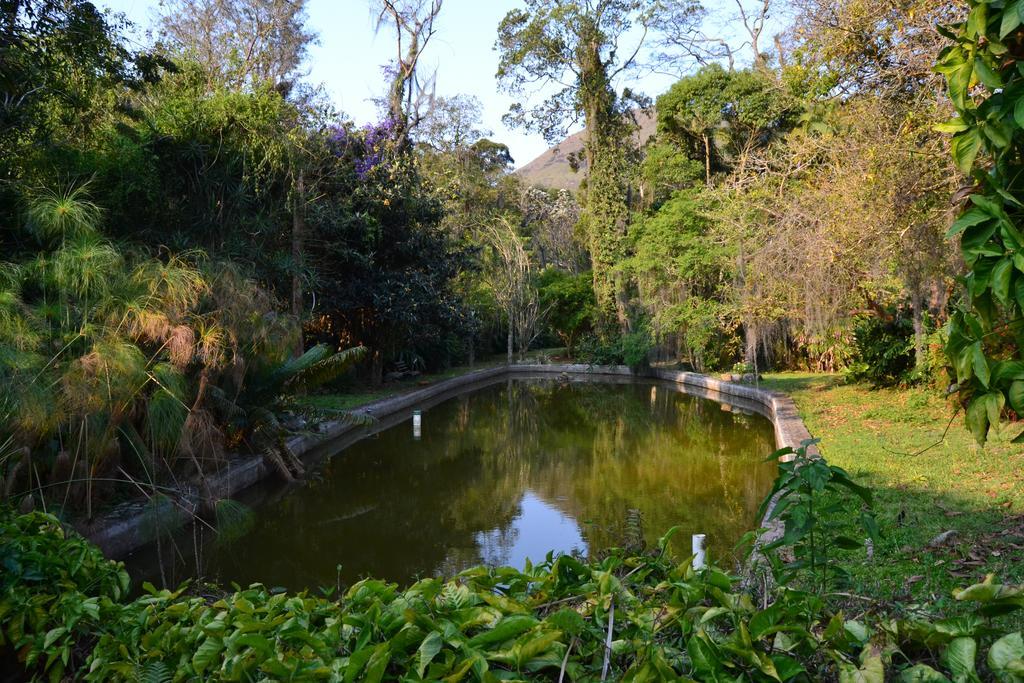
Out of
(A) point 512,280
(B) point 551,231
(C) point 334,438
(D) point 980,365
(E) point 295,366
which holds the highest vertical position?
(B) point 551,231

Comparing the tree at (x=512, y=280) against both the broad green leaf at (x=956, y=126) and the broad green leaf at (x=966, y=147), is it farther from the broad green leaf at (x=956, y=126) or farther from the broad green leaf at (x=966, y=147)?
the broad green leaf at (x=966, y=147)

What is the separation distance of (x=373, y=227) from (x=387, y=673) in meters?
18.0

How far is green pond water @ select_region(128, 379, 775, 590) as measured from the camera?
7.42m

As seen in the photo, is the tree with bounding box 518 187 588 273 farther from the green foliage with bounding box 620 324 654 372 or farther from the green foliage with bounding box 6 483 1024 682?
the green foliage with bounding box 6 483 1024 682

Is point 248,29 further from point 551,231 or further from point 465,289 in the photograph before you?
point 551,231

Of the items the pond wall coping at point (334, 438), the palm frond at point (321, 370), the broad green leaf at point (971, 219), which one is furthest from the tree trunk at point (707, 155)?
the broad green leaf at point (971, 219)

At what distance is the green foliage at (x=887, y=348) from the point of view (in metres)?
15.5

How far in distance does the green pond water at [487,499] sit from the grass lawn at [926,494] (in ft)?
3.90

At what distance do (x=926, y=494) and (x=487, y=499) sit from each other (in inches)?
200

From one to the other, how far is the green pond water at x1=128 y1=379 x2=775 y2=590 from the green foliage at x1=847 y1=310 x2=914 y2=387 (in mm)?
2482

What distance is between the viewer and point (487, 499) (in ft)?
33.4

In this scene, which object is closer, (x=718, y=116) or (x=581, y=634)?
(x=581, y=634)

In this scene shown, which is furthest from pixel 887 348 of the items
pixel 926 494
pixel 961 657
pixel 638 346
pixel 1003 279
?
pixel 961 657

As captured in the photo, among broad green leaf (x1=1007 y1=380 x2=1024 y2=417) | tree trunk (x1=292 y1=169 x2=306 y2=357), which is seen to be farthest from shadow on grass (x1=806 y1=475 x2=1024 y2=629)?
tree trunk (x1=292 y1=169 x2=306 y2=357)
